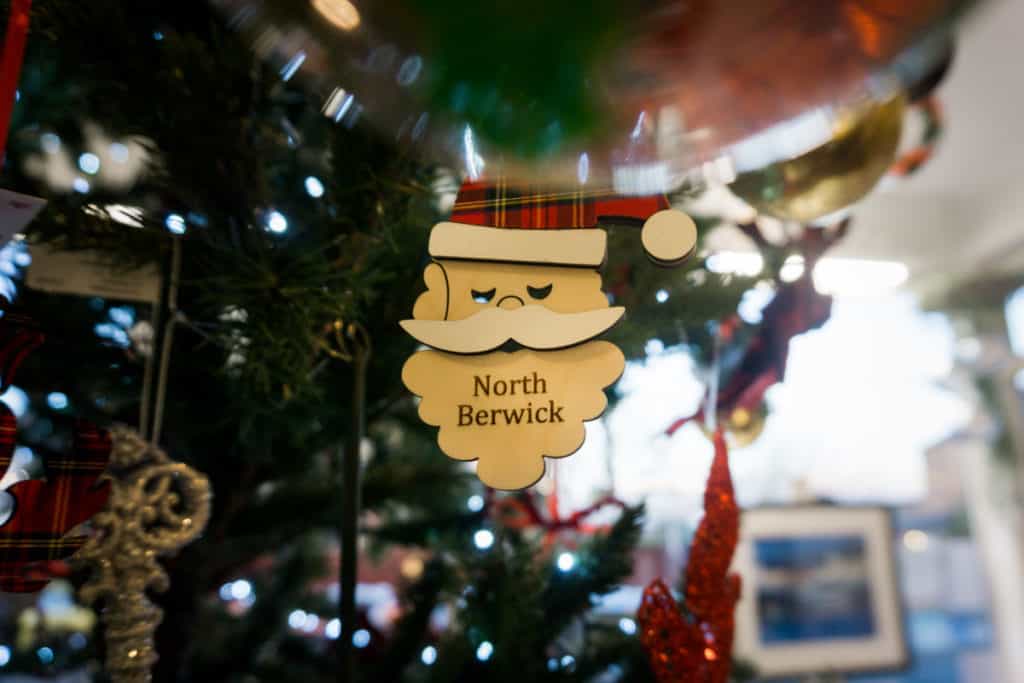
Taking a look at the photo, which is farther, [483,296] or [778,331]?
[778,331]

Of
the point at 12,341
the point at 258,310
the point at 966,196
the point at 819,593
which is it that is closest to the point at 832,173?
the point at 258,310

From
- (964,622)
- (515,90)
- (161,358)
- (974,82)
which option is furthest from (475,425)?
(964,622)

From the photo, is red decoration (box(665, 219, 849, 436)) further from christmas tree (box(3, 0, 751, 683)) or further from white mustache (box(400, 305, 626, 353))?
white mustache (box(400, 305, 626, 353))

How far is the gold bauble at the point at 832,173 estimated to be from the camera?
0.49 meters

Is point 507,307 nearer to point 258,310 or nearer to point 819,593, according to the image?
point 258,310

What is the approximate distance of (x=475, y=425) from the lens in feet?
1.03

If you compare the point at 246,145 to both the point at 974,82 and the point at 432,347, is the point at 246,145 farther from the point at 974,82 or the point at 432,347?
the point at 974,82

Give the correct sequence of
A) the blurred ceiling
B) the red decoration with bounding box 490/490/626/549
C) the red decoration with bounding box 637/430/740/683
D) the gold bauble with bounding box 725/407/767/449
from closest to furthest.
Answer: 1. the red decoration with bounding box 637/430/740/683
2. the gold bauble with bounding box 725/407/767/449
3. the red decoration with bounding box 490/490/626/549
4. the blurred ceiling

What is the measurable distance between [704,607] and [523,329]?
224 millimetres

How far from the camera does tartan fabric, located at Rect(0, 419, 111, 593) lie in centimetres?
33

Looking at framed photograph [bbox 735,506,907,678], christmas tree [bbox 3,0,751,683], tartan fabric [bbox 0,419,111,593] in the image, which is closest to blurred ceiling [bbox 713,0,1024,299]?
framed photograph [bbox 735,506,907,678]

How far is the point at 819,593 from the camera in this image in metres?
1.21

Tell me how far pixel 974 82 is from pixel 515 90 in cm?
121

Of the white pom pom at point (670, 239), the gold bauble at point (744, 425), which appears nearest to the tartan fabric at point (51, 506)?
the white pom pom at point (670, 239)
